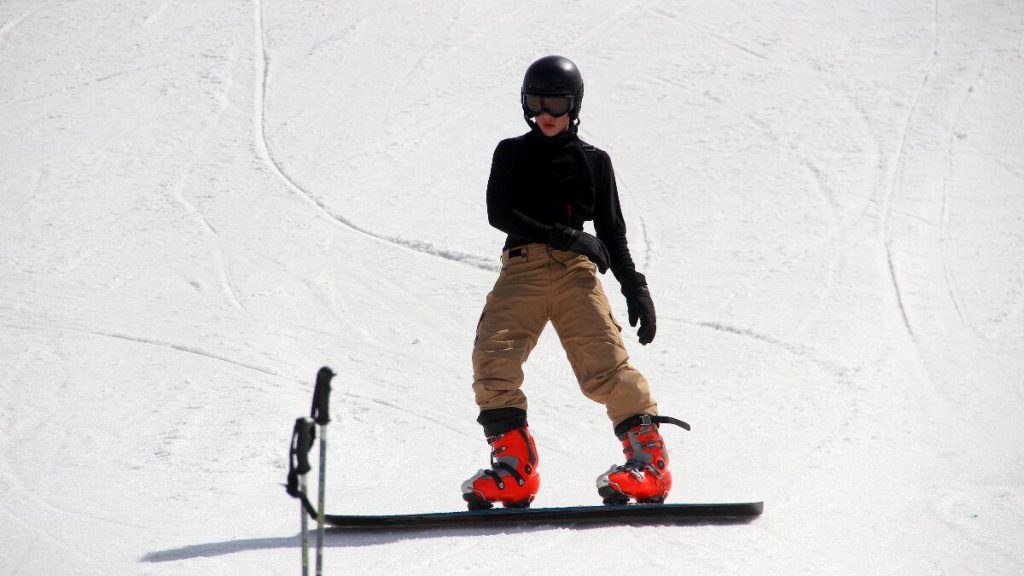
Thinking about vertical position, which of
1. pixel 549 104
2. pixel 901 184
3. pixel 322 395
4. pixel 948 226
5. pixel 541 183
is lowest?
pixel 322 395

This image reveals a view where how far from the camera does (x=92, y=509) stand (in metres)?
4.61

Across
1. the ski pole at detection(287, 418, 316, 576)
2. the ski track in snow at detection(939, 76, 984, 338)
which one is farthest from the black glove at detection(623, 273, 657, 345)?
the ski track in snow at detection(939, 76, 984, 338)

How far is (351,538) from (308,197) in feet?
17.9

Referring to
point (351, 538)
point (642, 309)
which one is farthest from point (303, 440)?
point (642, 309)

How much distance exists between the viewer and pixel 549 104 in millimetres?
4586

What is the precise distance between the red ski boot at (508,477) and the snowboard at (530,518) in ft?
0.56

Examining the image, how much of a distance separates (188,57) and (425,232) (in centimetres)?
457

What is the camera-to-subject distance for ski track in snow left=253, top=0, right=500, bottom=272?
838 centimetres

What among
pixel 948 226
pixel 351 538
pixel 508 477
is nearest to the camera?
pixel 351 538

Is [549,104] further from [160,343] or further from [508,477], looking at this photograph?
[160,343]

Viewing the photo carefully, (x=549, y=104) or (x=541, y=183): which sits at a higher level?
(x=549, y=104)

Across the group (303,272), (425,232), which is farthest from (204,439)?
(425,232)

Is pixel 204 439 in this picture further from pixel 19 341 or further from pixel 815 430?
pixel 815 430

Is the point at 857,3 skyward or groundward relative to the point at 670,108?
skyward
